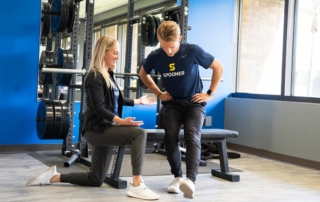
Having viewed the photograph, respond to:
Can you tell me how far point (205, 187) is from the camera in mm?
3586

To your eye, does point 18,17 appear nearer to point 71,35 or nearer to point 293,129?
point 71,35

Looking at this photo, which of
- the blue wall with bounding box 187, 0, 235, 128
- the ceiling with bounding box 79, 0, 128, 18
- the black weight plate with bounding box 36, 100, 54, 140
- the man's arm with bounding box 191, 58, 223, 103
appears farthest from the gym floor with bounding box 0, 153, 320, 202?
the ceiling with bounding box 79, 0, 128, 18

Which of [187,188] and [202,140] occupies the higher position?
[202,140]

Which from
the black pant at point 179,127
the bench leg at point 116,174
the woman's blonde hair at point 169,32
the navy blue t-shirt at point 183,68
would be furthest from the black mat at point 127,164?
the woman's blonde hair at point 169,32

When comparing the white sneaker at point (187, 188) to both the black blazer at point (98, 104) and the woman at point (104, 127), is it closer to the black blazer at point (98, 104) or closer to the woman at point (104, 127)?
the woman at point (104, 127)

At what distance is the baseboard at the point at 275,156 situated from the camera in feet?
15.7

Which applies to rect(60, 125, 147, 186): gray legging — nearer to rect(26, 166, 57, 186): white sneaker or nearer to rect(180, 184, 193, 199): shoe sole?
rect(26, 166, 57, 186): white sneaker

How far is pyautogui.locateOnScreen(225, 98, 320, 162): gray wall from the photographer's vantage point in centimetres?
478

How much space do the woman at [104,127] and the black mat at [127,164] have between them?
2.29 ft

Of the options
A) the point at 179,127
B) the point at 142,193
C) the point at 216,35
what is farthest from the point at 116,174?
the point at 216,35

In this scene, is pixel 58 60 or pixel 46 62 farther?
pixel 46 62

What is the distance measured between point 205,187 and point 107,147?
0.89m

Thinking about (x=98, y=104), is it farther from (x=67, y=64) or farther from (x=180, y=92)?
(x=67, y=64)

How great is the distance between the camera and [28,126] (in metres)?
5.17
